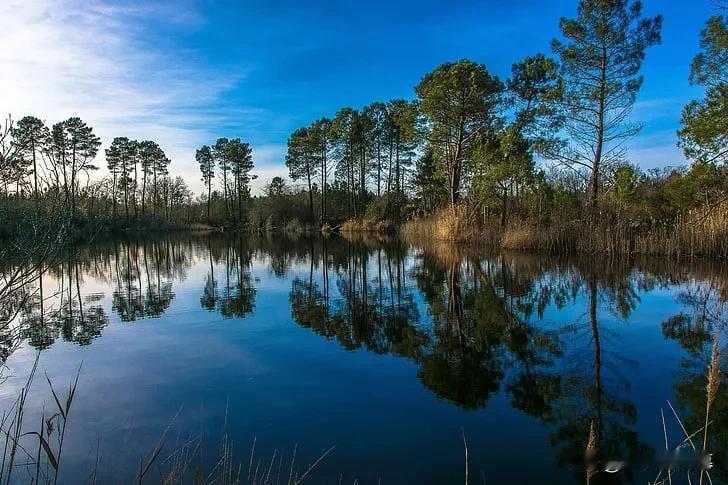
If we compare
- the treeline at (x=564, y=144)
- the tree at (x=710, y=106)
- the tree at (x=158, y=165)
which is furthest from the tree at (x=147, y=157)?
the tree at (x=710, y=106)

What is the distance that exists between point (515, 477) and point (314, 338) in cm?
458

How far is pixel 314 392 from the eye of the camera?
17.3 ft

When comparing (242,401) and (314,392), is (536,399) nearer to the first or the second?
(314,392)

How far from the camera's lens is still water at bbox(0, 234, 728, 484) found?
3.89 meters

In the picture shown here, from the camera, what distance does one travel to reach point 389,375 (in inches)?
227

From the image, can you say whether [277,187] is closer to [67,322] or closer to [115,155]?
[115,155]

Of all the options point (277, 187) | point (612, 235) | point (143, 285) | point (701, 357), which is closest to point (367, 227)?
point (277, 187)

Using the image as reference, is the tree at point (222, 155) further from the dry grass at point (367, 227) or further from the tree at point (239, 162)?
the dry grass at point (367, 227)

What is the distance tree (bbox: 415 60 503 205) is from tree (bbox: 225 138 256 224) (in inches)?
1333

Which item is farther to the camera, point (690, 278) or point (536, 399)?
point (690, 278)

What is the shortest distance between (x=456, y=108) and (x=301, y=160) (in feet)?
91.9

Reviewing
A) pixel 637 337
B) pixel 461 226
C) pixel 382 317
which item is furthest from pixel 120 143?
pixel 637 337

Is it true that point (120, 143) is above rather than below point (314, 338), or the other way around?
above

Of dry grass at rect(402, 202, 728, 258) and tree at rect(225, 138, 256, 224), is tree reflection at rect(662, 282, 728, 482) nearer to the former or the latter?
dry grass at rect(402, 202, 728, 258)
